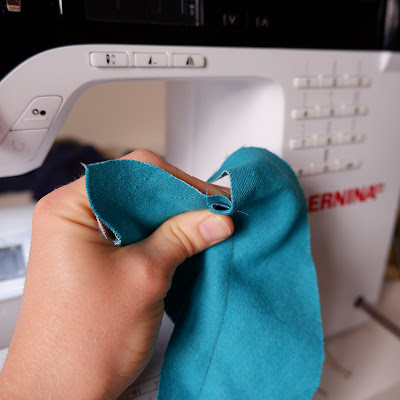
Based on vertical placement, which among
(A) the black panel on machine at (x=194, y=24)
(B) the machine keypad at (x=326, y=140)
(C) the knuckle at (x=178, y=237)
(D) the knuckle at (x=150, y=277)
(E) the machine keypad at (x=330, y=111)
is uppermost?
(A) the black panel on machine at (x=194, y=24)

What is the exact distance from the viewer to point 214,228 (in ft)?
1.19

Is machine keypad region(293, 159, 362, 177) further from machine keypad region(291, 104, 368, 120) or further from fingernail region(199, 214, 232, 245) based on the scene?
fingernail region(199, 214, 232, 245)

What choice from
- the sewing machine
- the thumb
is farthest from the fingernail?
the sewing machine

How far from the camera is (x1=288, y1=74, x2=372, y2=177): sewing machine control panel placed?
1.77 ft

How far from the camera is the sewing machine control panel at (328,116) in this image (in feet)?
1.77

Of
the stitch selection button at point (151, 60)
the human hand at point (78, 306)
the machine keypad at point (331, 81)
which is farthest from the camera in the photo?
the machine keypad at point (331, 81)

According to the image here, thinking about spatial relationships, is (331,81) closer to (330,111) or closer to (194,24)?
(330,111)

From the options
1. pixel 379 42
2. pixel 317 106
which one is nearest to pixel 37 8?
pixel 317 106

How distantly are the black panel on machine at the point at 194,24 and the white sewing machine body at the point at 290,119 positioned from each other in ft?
0.04

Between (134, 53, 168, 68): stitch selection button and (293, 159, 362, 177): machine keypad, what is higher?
(134, 53, 168, 68): stitch selection button

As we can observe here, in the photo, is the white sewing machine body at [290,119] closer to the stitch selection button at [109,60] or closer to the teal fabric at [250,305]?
the stitch selection button at [109,60]

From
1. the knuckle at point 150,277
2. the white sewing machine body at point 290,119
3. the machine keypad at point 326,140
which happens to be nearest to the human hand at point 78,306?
the knuckle at point 150,277

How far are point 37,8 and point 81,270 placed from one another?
272 millimetres

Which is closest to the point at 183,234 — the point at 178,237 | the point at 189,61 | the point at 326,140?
the point at 178,237
